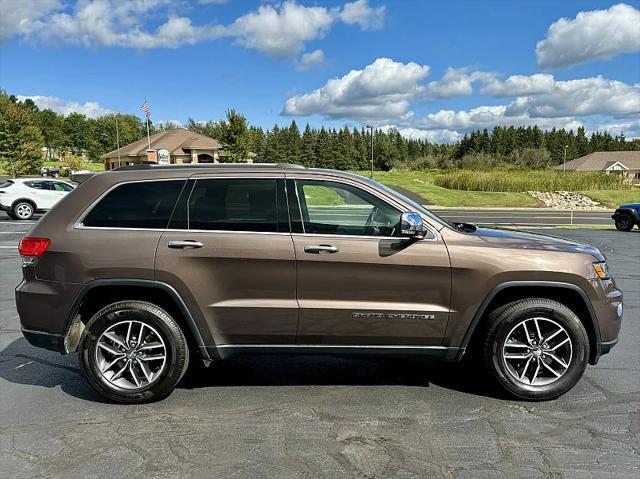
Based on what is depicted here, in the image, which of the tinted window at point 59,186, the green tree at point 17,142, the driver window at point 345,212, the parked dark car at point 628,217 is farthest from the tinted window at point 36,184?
the green tree at point 17,142

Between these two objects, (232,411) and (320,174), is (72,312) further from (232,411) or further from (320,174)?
(320,174)

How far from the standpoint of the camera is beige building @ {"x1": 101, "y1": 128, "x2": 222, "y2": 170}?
58.8 metres

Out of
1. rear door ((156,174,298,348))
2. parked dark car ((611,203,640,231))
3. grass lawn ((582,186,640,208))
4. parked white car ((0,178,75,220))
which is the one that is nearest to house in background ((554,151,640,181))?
grass lawn ((582,186,640,208))

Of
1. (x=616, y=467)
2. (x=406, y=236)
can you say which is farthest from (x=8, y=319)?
(x=616, y=467)

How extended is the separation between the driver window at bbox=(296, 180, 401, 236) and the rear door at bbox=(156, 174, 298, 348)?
226mm

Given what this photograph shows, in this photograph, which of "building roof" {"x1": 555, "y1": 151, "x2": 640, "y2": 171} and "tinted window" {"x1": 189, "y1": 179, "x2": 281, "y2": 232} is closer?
"tinted window" {"x1": 189, "y1": 179, "x2": 281, "y2": 232}

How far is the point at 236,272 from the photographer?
3889mm

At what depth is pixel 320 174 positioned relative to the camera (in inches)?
164

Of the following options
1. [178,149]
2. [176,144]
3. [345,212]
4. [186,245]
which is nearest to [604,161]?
[176,144]

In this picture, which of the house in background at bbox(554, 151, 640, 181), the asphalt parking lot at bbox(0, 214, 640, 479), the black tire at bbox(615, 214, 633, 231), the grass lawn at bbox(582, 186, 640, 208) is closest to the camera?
the asphalt parking lot at bbox(0, 214, 640, 479)

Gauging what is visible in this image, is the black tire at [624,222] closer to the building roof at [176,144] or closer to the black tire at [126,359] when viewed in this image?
the black tire at [126,359]

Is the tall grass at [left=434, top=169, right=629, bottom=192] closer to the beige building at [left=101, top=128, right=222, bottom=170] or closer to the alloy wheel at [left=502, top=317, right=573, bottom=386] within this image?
the beige building at [left=101, top=128, right=222, bottom=170]

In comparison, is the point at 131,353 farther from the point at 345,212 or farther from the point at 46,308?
the point at 345,212

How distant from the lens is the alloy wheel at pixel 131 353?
13.1 feet
